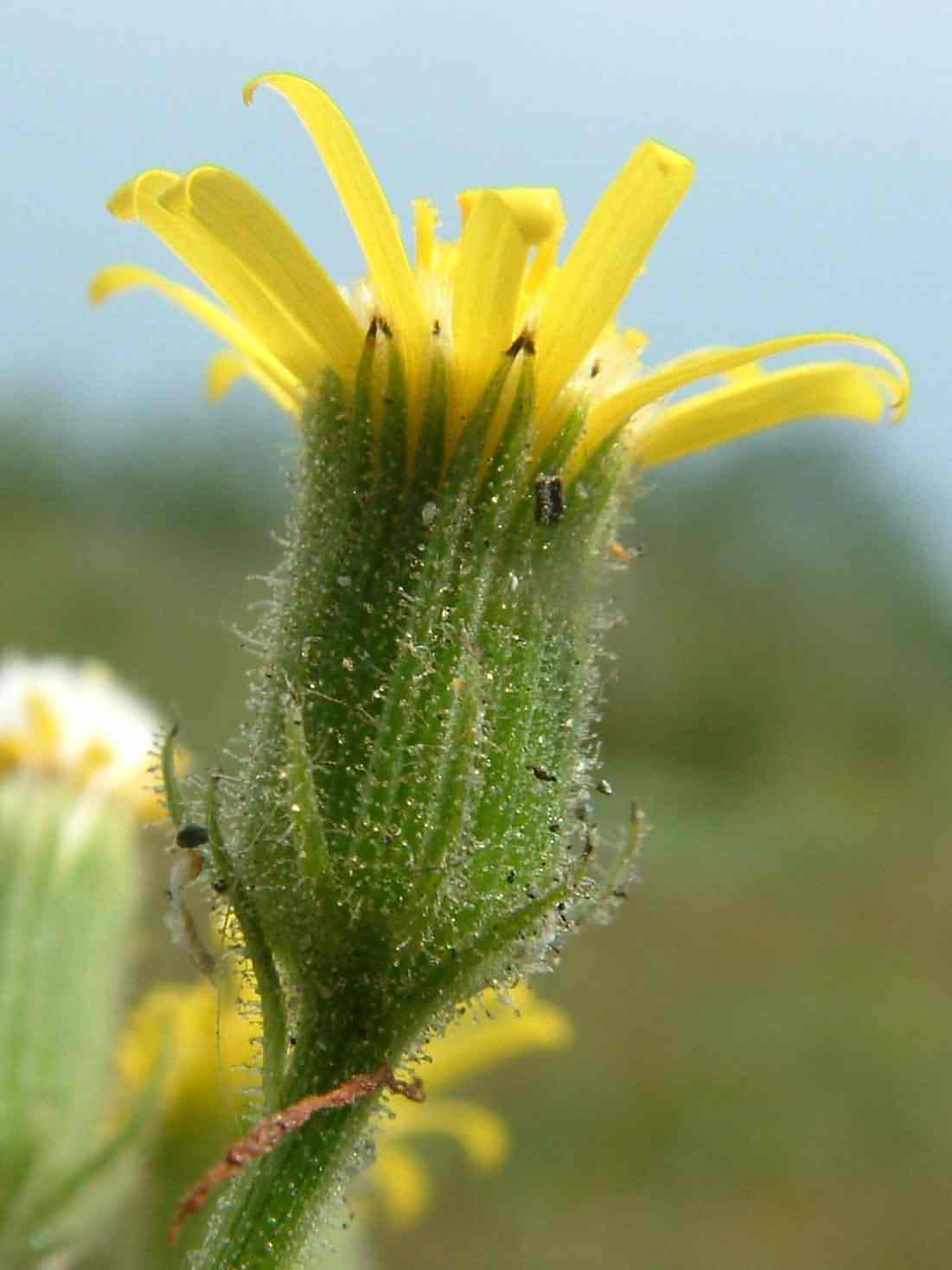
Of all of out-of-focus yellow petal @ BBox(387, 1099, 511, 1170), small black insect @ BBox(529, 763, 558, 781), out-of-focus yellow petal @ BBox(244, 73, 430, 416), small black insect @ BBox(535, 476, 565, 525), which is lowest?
small black insect @ BBox(529, 763, 558, 781)

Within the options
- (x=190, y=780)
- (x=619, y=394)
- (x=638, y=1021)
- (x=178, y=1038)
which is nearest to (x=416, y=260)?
(x=619, y=394)

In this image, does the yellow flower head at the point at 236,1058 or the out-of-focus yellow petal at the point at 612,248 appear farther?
the yellow flower head at the point at 236,1058

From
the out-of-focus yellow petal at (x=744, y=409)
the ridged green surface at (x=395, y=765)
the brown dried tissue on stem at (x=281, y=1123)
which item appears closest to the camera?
the brown dried tissue on stem at (x=281, y=1123)

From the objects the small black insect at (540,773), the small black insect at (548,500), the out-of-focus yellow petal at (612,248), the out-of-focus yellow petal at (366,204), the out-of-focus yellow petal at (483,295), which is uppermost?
the out-of-focus yellow petal at (366,204)

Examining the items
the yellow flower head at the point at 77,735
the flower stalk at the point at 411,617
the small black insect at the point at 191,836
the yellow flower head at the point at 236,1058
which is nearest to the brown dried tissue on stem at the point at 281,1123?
the flower stalk at the point at 411,617

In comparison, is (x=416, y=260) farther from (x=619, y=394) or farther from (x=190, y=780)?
(x=190, y=780)

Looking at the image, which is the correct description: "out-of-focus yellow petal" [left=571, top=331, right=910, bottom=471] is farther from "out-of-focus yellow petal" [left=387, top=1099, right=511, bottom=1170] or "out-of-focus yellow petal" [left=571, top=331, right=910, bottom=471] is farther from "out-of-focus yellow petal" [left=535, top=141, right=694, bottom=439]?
"out-of-focus yellow petal" [left=387, top=1099, right=511, bottom=1170]

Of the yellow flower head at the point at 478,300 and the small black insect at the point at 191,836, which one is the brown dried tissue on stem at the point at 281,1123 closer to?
the small black insect at the point at 191,836

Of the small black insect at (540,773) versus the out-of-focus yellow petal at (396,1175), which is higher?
the out-of-focus yellow petal at (396,1175)

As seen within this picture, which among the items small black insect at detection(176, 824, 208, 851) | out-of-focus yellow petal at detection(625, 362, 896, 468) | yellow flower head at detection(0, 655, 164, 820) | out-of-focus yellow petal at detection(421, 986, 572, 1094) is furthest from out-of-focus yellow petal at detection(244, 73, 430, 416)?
out-of-focus yellow petal at detection(421, 986, 572, 1094)
